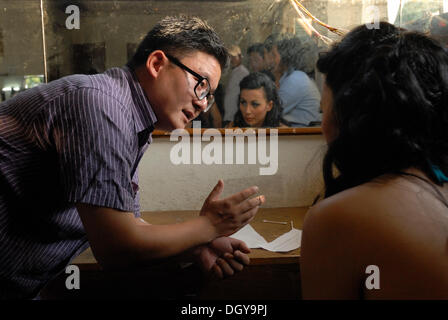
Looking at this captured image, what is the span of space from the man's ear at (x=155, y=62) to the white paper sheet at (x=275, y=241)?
81 cm

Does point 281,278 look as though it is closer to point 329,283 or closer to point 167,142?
point 329,283

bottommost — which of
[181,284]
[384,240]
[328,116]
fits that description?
[181,284]

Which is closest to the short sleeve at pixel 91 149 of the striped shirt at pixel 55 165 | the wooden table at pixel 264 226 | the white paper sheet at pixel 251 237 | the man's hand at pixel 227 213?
the striped shirt at pixel 55 165

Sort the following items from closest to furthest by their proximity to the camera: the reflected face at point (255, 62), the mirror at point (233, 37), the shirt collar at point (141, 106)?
the shirt collar at point (141, 106) < the mirror at point (233, 37) < the reflected face at point (255, 62)

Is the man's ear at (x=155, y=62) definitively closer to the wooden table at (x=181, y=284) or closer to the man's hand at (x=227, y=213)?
the man's hand at (x=227, y=213)

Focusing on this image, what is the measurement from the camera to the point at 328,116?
2.76 ft

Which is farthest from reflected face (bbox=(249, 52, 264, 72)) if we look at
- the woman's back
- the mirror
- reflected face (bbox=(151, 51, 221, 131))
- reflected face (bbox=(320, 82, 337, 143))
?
the woman's back

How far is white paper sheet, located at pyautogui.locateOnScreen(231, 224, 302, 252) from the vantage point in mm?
1444

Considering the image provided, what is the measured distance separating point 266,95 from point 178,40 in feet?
2.90

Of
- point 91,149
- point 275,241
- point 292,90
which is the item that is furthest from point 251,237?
point 91,149

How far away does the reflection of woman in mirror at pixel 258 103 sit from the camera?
1.91m

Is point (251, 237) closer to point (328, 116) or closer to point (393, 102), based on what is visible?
point (328, 116)

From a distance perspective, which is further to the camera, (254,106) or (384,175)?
(254,106)

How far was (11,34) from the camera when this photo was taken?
5.78 feet
